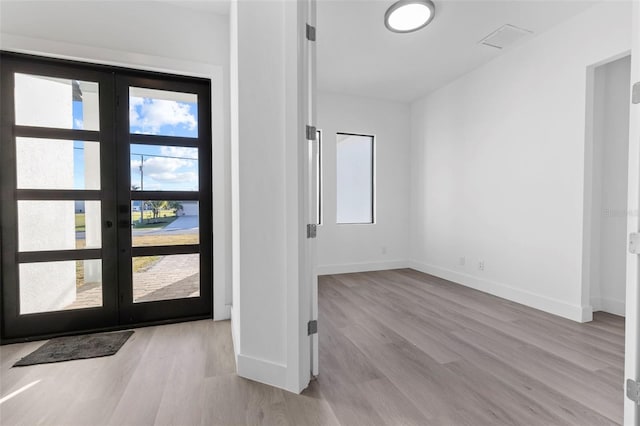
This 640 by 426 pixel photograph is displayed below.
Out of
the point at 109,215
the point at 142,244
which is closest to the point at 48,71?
the point at 109,215

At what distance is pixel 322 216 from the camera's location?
15.6ft

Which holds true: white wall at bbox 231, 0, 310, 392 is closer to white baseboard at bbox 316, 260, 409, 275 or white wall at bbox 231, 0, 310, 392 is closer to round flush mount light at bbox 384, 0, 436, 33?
round flush mount light at bbox 384, 0, 436, 33

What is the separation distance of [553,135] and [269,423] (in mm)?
3774

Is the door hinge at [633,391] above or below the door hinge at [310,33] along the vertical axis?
below

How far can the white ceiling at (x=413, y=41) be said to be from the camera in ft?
8.95

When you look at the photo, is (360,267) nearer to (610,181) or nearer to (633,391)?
(610,181)

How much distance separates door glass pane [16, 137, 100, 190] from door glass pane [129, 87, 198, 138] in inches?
17.6

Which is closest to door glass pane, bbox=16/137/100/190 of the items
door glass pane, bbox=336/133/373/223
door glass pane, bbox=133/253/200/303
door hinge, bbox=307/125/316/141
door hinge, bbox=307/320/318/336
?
door glass pane, bbox=133/253/200/303

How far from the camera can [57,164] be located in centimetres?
257

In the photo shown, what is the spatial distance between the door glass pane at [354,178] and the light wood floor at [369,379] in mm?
2473

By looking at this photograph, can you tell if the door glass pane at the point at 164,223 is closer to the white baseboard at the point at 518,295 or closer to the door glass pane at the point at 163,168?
the door glass pane at the point at 163,168

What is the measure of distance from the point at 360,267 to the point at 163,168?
3426 millimetres

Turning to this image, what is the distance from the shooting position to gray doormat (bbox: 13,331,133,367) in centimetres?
216

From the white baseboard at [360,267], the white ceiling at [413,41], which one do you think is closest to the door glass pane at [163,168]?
the white ceiling at [413,41]
